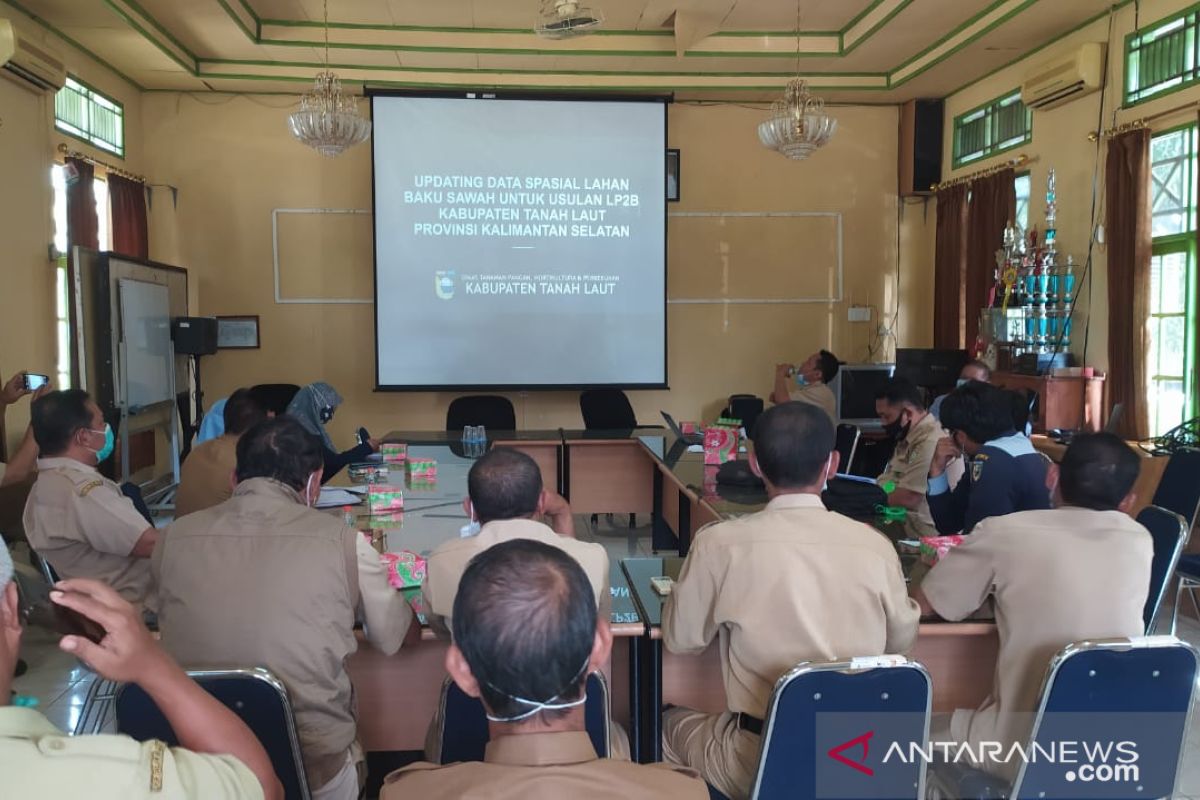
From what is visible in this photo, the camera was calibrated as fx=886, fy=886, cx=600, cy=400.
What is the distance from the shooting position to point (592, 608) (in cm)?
106

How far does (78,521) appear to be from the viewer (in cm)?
259

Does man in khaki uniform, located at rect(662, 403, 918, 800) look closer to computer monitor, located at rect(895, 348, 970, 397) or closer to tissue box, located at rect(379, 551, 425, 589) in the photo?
tissue box, located at rect(379, 551, 425, 589)

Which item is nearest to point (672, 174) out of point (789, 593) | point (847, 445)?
point (847, 445)

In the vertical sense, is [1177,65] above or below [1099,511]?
above

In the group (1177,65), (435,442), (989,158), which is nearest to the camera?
(1177,65)

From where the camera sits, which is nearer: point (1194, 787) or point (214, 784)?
point (214, 784)

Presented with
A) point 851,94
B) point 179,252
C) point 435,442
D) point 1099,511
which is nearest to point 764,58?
point 851,94

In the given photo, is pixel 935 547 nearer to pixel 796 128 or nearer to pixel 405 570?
Result: pixel 405 570

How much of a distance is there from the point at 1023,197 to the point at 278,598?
256 inches

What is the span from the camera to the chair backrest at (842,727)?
1599 millimetres

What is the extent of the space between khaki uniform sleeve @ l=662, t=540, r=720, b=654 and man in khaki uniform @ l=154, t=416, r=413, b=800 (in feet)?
1.97

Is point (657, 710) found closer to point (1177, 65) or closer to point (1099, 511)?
point (1099, 511)

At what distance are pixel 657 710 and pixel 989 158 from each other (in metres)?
6.36

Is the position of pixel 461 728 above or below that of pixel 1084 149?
below
